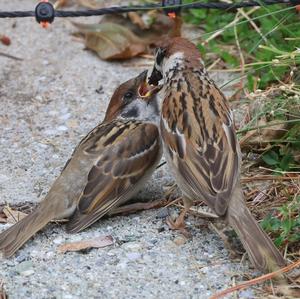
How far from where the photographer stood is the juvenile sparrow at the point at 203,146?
3963 mm

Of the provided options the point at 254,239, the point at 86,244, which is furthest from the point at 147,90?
the point at 254,239

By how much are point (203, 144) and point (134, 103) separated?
0.71 meters

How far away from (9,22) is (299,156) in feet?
8.71

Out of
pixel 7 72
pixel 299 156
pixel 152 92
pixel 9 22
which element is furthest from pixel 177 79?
pixel 9 22

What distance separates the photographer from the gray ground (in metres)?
3.91

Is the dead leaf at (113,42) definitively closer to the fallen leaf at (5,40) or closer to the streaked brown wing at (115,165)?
the fallen leaf at (5,40)

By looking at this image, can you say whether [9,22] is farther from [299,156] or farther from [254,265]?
[254,265]

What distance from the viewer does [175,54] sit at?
476 centimetres

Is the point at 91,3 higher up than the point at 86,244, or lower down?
higher up

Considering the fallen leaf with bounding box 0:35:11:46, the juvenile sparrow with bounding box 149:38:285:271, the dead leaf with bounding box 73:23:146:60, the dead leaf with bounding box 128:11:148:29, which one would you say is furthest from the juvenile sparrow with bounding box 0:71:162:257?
the fallen leaf with bounding box 0:35:11:46

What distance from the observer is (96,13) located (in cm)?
535

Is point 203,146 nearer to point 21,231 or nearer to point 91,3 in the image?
point 21,231

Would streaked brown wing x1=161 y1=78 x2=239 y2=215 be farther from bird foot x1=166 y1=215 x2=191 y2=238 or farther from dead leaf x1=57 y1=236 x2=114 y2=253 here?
dead leaf x1=57 y1=236 x2=114 y2=253

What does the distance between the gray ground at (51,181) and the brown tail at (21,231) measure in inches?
2.1
